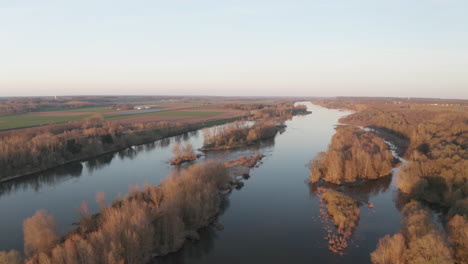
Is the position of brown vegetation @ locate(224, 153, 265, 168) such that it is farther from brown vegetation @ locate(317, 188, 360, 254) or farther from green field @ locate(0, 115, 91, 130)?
green field @ locate(0, 115, 91, 130)

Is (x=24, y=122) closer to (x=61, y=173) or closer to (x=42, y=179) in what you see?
(x=61, y=173)

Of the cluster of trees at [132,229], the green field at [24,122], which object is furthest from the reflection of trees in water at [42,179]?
the green field at [24,122]

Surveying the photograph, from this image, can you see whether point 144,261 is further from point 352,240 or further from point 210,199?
point 352,240

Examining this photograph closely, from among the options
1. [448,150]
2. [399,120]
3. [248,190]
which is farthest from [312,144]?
[399,120]

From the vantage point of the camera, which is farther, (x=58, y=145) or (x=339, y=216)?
(x=58, y=145)

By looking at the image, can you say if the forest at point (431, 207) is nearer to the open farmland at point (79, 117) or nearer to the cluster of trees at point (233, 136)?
the cluster of trees at point (233, 136)

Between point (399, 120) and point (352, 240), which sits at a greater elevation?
point (399, 120)

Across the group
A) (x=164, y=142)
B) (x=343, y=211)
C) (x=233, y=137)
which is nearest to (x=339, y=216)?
(x=343, y=211)
